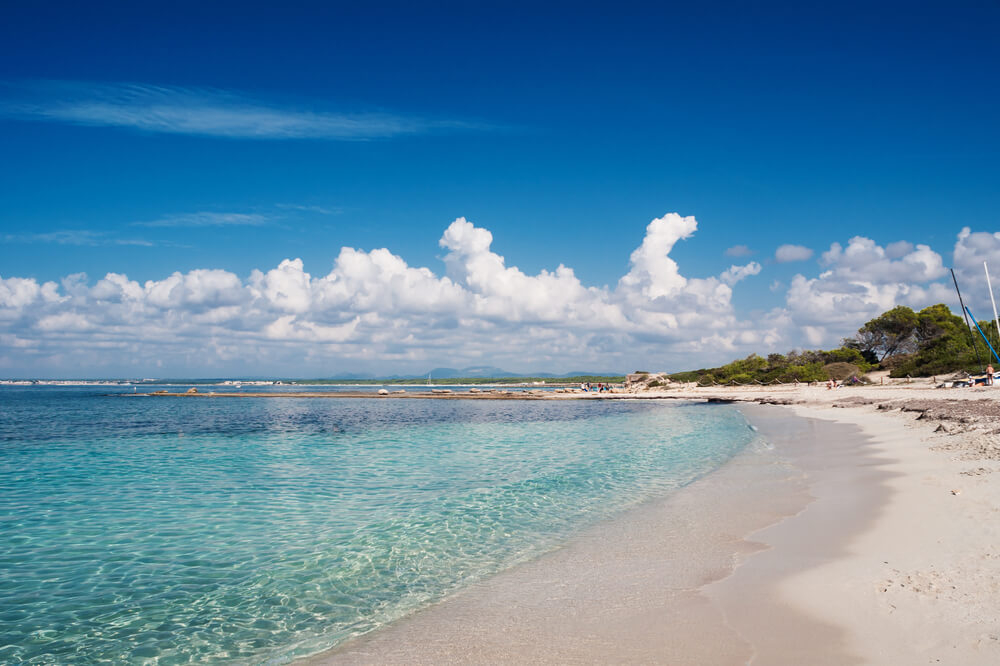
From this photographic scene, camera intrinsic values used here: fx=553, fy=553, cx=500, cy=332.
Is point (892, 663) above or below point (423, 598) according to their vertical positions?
above

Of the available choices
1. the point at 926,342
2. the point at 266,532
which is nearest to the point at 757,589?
the point at 266,532

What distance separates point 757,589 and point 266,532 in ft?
27.6

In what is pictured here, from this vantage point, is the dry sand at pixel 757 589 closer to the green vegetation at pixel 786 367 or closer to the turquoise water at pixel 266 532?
the turquoise water at pixel 266 532

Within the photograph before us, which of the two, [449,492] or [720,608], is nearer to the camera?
[720,608]

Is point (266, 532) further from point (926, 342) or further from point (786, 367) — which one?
point (786, 367)

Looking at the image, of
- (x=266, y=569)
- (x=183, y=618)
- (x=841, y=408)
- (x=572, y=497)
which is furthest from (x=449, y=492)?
A: (x=841, y=408)

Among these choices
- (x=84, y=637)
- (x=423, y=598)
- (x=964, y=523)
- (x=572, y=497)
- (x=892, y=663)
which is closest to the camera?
(x=892, y=663)

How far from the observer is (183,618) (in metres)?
6.61

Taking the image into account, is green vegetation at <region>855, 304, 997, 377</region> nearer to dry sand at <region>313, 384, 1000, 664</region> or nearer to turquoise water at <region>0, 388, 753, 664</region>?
turquoise water at <region>0, 388, 753, 664</region>

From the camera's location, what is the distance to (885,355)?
83.6 meters

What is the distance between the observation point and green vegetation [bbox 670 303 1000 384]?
6203 cm

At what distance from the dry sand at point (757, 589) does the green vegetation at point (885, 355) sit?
62001mm

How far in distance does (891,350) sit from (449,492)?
90756 millimetres

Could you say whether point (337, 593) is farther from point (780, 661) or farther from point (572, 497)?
point (572, 497)
